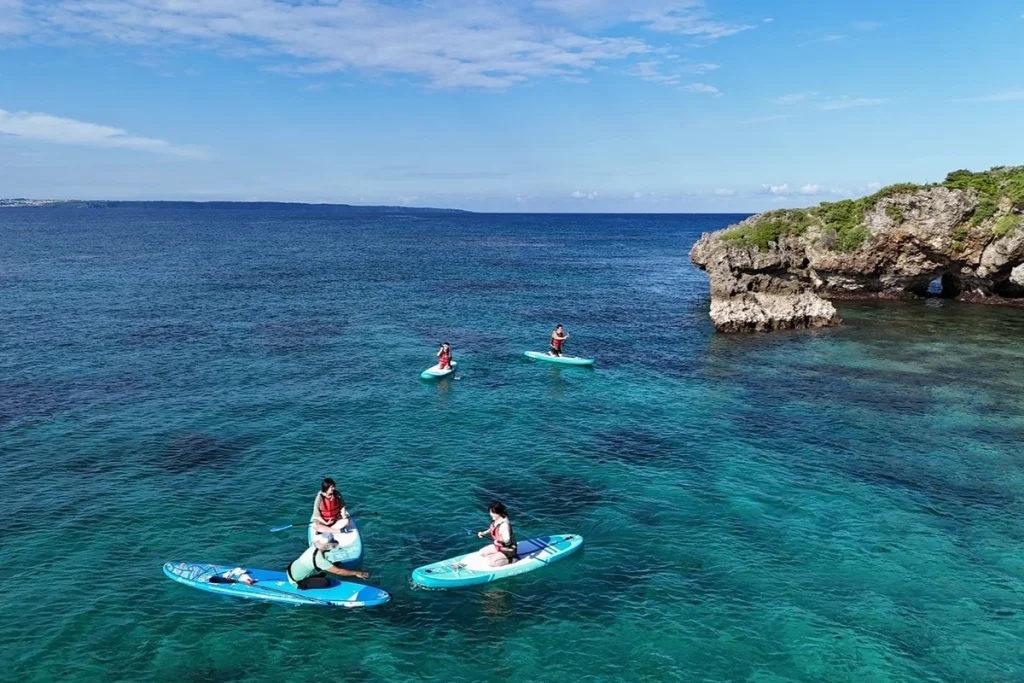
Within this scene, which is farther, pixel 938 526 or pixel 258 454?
pixel 258 454

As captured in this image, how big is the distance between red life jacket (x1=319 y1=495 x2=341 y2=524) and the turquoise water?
211cm

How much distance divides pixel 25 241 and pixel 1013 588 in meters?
189

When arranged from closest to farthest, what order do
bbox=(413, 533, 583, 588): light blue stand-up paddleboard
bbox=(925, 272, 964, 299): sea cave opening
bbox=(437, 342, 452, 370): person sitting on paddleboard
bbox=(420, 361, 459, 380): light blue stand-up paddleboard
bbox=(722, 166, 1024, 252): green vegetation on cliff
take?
bbox=(413, 533, 583, 588): light blue stand-up paddleboard < bbox=(420, 361, 459, 380): light blue stand-up paddleboard < bbox=(437, 342, 452, 370): person sitting on paddleboard < bbox=(722, 166, 1024, 252): green vegetation on cliff < bbox=(925, 272, 964, 299): sea cave opening

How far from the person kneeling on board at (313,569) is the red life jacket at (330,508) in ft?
4.18

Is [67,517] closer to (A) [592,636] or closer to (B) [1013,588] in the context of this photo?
(A) [592,636]

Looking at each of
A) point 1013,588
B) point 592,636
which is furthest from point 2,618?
point 1013,588

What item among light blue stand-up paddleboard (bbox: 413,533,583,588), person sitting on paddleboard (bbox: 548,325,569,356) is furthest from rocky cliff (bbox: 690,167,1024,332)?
light blue stand-up paddleboard (bbox: 413,533,583,588)

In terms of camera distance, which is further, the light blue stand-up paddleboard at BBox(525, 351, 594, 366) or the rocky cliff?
the rocky cliff

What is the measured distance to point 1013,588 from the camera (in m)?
23.1

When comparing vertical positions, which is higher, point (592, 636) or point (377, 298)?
point (377, 298)

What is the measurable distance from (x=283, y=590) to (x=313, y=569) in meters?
1.09

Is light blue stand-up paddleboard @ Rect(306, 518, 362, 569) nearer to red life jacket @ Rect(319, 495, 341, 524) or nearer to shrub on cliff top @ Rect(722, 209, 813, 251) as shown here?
red life jacket @ Rect(319, 495, 341, 524)

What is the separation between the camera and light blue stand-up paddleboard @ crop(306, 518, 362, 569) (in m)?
23.2

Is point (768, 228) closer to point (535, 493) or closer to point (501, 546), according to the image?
point (535, 493)
